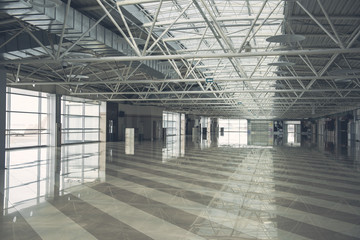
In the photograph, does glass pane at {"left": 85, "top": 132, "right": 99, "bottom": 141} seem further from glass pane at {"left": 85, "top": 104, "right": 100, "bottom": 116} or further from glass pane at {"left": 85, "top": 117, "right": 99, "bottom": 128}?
glass pane at {"left": 85, "top": 104, "right": 100, "bottom": 116}

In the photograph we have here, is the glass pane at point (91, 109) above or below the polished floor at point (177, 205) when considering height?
above

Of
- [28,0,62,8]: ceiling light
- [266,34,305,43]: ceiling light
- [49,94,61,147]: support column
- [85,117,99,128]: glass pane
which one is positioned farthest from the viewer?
[85,117,99,128]: glass pane

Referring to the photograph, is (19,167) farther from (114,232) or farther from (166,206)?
(114,232)

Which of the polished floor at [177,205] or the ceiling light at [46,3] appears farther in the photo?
the ceiling light at [46,3]

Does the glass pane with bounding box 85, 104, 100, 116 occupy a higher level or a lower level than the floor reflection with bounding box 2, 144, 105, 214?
higher

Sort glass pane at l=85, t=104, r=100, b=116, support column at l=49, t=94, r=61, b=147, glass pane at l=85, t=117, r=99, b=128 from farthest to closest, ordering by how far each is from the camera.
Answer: glass pane at l=85, t=104, r=100, b=116, glass pane at l=85, t=117, r=99, b=128, support column at l=49, t=94, r=61, b=147

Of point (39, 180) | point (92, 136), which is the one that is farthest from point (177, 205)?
point (92, 136)

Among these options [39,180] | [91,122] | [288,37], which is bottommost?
[39,180]

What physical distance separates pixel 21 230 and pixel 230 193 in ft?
21.4

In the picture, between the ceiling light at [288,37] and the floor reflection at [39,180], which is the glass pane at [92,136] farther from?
the ceiling light at [288,37]

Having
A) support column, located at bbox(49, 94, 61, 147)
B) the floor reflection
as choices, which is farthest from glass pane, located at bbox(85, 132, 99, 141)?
the floor reflection

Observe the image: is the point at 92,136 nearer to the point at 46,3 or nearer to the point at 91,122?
the point at 91,122

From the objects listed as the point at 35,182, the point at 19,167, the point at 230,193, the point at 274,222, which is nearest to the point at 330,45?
the point at 230,193

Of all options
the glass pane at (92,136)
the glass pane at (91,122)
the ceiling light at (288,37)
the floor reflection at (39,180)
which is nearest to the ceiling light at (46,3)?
the floor reflection at (39,180)
